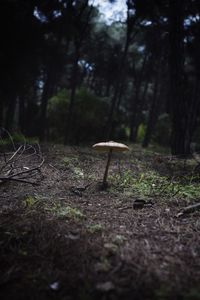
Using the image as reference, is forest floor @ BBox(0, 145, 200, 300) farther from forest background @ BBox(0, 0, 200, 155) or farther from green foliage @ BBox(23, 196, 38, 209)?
forest background @ BBox(0, 0, 200, 155)

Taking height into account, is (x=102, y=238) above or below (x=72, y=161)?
below

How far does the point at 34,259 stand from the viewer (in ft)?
5.74

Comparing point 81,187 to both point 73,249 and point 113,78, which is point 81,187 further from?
point 113,78

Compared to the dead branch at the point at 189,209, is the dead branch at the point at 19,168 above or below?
above

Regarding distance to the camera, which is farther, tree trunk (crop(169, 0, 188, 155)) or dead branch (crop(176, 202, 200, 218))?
tree trunk (crop(169, 0, 188, 155))

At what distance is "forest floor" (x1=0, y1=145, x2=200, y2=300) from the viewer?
1.45 m

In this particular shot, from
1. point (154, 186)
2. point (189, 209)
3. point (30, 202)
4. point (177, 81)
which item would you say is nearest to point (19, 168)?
point (30, 202)

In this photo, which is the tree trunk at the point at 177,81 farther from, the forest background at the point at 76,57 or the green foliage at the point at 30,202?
the green foliage at the point at 30,202

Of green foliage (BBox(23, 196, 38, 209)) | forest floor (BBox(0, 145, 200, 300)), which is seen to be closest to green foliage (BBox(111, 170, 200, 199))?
forest floor (BBox(0, 145, 200, 300))

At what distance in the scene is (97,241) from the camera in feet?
6.39

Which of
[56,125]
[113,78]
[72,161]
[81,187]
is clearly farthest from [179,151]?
[113,78]

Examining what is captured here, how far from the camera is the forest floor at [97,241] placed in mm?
1454

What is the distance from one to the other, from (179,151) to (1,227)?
5238 millimetres

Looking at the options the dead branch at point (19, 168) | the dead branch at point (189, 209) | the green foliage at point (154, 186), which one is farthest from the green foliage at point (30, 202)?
the dead branch at point (189, 209)
